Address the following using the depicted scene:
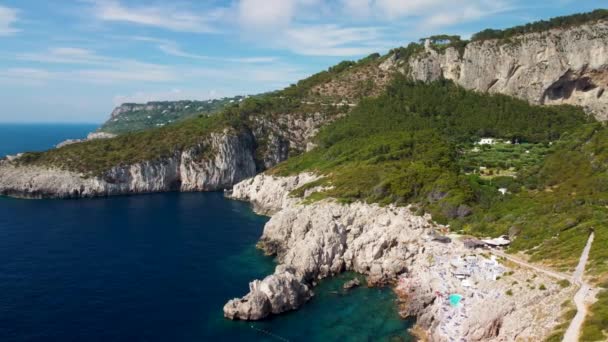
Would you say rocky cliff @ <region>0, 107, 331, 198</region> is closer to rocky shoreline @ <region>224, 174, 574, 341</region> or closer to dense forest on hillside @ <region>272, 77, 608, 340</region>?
dense forest on hillside @ <region>272, 77, 608, 340</region>

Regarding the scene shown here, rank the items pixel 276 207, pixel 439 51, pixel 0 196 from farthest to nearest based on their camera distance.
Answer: pixel 439 51
pixel 0 196
pixel 276 207

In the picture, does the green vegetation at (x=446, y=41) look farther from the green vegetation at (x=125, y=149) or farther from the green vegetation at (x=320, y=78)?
the green vegetation at (x=125, y=149)

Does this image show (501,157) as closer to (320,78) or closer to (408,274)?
(408,274)

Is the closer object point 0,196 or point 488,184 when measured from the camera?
point 488,184

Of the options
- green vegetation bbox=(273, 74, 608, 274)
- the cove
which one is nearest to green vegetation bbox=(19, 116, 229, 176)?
the cove

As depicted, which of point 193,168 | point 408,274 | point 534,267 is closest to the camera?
point 534,267

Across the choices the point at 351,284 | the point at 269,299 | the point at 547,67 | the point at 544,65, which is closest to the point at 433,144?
the point at 351,284

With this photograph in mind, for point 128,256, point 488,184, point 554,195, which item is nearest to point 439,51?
point 488,184

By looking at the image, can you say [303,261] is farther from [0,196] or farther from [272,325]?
[0,196]
